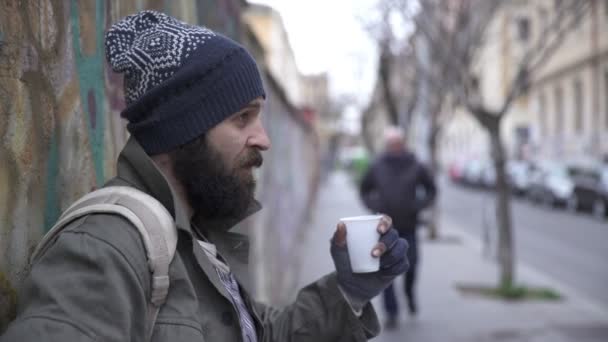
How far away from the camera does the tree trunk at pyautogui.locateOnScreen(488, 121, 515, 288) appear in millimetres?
8438

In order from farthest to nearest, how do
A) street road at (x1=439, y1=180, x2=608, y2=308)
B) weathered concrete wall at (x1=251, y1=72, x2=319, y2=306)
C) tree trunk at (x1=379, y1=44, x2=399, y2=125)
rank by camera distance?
1. tree trunk at (x1=379, y1=44, x2=399, y2=125)
2. street road at (x1=439, y1=180, x2=608, y2=308)
3. weathered concrete wall at (x1=251, y1=72, x2=319, y2=306)

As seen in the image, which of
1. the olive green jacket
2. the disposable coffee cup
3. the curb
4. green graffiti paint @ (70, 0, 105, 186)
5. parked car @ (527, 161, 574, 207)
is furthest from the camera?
parked car @ (527, 161, 574, 207)

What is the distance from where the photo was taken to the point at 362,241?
6.65 ft

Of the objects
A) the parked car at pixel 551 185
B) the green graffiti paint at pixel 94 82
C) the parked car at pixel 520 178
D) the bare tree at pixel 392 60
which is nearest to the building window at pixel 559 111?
the parked car at pixel 520 178

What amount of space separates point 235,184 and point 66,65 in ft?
2.26

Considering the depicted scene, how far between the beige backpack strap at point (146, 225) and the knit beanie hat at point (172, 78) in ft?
0.67

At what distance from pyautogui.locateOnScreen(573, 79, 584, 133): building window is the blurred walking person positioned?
26.5 meters

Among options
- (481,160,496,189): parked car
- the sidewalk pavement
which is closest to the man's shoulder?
the sidewalk pavement

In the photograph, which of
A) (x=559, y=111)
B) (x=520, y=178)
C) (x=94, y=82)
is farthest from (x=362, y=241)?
(x=559, y=111)

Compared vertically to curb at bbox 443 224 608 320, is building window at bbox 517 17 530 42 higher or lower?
higher

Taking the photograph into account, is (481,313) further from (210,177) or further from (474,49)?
(210,177)

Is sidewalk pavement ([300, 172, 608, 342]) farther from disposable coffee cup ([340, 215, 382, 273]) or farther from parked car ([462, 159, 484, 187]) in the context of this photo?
parked car ([462, 159, 484, 187])

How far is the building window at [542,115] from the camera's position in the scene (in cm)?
3616

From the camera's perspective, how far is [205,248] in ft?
5.96
